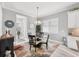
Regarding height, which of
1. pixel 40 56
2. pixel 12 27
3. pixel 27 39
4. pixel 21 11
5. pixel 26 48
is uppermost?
pixel 21 11

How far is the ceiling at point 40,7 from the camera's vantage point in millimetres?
2258

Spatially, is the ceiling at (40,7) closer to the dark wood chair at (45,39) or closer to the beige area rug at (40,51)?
the dark wood chair at (45,39)

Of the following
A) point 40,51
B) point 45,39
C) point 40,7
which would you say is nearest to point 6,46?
point 40,51

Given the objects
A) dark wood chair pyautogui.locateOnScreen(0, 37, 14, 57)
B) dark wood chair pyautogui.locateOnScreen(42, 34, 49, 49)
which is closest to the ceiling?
dark wood chair pyautogui.locateOnScreen(42, 34, 49, 49)

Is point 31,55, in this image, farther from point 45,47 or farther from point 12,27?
point 12,27

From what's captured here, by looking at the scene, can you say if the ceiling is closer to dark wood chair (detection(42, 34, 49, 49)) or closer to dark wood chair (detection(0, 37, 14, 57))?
dark wood chair (detection(42, 34, 49, 49))

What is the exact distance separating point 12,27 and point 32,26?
0.43 meters

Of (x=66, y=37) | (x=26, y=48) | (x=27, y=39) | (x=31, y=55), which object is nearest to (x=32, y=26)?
(x=27, y=39)

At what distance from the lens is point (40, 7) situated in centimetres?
228

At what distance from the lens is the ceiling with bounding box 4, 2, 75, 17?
88.9 inches

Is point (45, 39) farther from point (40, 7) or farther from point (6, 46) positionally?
point (6, 46)

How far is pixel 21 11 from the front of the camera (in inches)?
90.5

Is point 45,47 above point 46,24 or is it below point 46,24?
below

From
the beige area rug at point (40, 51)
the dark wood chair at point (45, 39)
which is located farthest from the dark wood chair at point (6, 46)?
the dark wood chair at point (45, 39)
